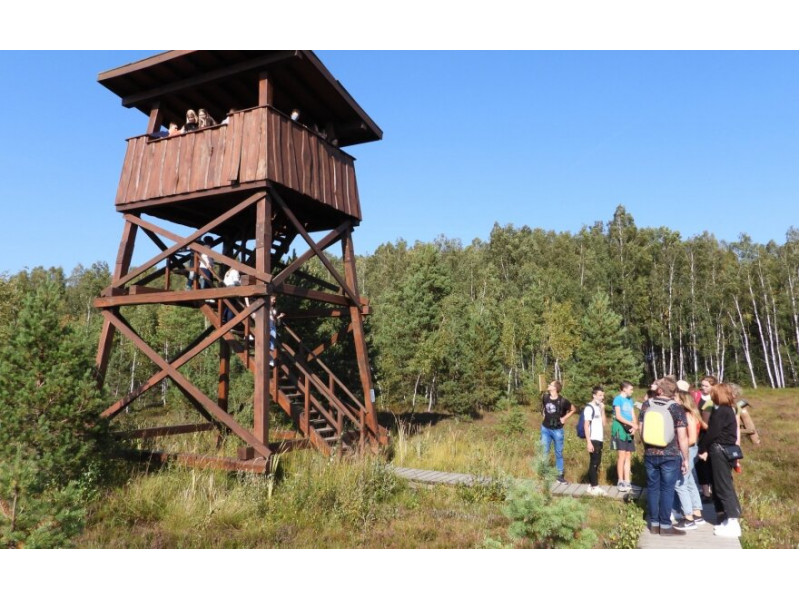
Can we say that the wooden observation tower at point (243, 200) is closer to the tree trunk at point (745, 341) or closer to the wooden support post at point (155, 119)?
the wooden support post at point (155, 119)

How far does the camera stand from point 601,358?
26.7 meters

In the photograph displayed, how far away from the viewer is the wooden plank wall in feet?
30.7

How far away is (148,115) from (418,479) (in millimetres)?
10060

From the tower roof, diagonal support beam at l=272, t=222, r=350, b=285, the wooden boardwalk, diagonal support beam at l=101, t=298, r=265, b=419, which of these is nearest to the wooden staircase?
diagonal support beam at l=101, t=298, r=265, b=419

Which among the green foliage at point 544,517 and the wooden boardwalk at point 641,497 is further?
the wooden boardwalk at point 641,497

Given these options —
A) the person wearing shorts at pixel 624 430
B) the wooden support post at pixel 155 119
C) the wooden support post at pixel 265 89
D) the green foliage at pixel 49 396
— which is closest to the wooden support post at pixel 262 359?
the green foliage at pixel 49 396

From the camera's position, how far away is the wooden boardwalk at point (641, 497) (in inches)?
237

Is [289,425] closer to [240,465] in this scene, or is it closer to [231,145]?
[240,465]

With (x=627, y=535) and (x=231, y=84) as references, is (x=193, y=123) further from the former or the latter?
(x=627, y=535)

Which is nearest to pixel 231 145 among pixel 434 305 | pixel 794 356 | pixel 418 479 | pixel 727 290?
pixel 418 479

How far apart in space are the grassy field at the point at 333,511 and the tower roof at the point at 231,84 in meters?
7.73

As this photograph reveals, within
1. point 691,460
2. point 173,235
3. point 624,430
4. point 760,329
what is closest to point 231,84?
point 173,235

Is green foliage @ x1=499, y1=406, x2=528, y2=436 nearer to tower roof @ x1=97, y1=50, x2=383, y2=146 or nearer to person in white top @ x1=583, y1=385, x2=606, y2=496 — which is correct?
person in white top @ x1=583, y1=385, x2=606, y2=496

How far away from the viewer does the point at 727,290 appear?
44.8 meters
